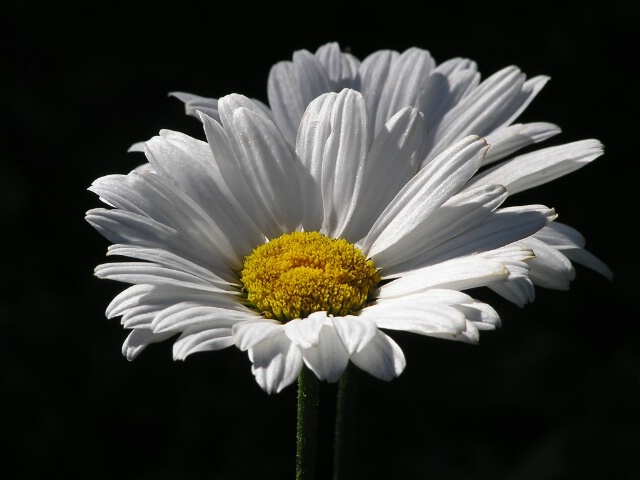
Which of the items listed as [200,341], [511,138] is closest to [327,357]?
[200,341]

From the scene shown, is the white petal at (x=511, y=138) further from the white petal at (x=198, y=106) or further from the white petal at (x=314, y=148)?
the white petal at (x=198, y=106)

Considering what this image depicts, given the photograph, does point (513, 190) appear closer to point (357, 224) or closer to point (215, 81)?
point (357, 224)

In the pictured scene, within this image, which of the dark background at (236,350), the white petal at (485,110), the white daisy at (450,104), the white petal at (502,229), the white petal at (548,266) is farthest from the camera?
the dark background at (236,350)

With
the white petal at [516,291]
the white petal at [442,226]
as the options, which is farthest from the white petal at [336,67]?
the white petal at [516,291]

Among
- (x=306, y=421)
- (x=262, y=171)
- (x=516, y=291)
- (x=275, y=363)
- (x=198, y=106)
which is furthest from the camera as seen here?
(x=198, y=106)

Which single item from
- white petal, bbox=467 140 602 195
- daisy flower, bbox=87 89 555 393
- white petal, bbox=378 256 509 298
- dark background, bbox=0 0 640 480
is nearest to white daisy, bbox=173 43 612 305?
white petal, bbox=467 140 602 195

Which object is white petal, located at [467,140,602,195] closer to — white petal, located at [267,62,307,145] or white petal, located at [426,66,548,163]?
white petal, located at [426,66,548,163]

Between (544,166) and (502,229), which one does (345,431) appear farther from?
(544,166)
